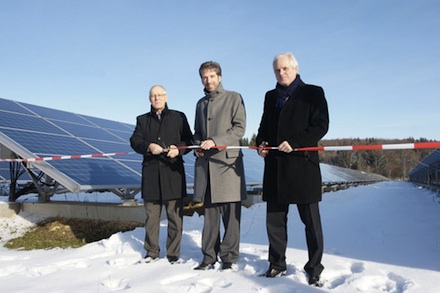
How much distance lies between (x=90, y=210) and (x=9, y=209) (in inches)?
73.6

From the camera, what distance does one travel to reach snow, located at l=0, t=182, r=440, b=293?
105 inches

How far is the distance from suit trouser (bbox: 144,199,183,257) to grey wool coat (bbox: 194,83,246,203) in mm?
400

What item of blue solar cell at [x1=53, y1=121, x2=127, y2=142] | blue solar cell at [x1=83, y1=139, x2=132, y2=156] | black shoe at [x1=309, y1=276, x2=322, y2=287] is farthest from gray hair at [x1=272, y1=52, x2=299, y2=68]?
blue solar cell at [x1=53, y1=121, x2=127, y2=142]

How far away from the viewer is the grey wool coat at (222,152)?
330 centimetres

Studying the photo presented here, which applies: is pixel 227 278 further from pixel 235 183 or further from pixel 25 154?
pixel 25 154

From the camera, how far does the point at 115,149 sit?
792cm

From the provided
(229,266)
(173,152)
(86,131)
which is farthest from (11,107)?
(229,266)

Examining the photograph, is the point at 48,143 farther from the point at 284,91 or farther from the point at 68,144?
the point at 284,91

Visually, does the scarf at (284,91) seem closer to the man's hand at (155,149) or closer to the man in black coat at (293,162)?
the man in black coat at (293,162)

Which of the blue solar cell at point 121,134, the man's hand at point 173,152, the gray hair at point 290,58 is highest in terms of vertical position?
the gray hair at point 290,58

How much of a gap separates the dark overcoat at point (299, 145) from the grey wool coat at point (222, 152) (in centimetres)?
39

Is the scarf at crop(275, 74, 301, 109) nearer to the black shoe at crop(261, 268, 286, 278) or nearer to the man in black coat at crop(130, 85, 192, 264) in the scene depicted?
the man in black coat at crop(130, 85, 192, 264)

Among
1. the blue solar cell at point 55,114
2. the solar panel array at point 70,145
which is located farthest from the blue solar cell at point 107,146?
the blue solar cell at point 55,114

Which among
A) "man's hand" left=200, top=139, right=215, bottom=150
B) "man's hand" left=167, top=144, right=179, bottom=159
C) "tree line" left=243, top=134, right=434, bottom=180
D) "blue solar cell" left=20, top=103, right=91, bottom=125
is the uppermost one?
"blue solar cell" left=20, top=103, right=91, bottom=125
